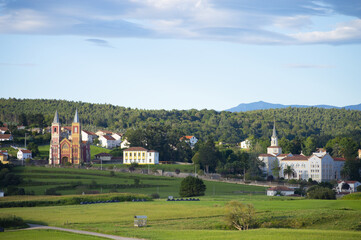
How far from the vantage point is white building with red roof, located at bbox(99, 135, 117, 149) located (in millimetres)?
141725

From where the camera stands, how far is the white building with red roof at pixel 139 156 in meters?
118

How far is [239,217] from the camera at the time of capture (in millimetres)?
47188

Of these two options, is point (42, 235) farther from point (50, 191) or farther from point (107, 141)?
point (107, 141)

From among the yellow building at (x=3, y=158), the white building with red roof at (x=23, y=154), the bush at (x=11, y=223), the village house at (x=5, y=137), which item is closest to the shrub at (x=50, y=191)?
the yellow building at (x=3, y=158)

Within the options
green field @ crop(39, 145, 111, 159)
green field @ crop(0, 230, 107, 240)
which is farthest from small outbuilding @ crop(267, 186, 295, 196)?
green field @ crop(0, 230, 107, 240)

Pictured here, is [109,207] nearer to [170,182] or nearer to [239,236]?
[239,236]

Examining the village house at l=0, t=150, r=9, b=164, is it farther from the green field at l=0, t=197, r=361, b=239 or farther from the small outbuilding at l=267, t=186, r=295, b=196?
the small outbuilding at l=267, t=186, r=295, b=196

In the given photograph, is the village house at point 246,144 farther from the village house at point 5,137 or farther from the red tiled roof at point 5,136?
the red tiled roof at point 5,136

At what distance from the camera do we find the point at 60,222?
47688mm

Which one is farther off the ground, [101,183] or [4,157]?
[4,157]

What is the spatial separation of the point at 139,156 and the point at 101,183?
31.3 metres

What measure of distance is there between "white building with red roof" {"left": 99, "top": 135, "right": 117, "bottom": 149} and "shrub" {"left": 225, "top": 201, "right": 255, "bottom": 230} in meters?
95.8

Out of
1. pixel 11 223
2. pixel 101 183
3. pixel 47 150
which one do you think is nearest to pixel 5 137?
pixel 47 150

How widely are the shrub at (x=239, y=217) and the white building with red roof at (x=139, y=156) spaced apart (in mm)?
71722
